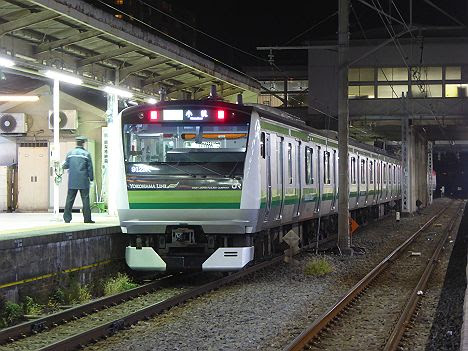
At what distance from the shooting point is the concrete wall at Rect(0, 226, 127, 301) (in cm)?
974

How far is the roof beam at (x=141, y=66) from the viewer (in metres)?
15.6

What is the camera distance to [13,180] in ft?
63.6

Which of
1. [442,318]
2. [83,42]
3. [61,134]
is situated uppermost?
[83,42]

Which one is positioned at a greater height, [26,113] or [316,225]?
[26,113]

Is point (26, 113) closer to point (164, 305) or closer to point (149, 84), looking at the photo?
point (149, 84)

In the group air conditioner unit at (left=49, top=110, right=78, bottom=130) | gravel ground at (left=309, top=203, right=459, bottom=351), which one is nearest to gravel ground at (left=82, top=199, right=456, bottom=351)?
gravel ground at (left=309, top=203, right=459, bottom=351)

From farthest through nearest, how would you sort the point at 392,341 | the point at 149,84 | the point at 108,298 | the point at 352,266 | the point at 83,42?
1. the point at 149,84
2. the point at 352,266
3. the point at 83,42
4. the point at 108,298
5. the point at 392,341

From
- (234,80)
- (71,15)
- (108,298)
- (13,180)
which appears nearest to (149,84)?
(234,80)

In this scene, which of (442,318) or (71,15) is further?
(71,15)

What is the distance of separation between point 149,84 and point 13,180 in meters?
4.61

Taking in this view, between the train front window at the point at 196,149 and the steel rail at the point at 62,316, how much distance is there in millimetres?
1960

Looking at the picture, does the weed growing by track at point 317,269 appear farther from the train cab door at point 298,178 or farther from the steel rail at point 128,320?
the train cab door at point 298,178

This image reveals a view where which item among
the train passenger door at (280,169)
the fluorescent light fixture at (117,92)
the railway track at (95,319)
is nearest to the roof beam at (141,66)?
the fluorescent light fixture at (117,92)

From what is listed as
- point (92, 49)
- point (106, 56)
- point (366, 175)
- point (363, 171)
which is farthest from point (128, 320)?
point (366, 175)
